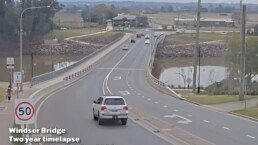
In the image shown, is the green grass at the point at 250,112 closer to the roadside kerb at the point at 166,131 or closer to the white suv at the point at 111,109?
the roadside kerb at the point at 166,131

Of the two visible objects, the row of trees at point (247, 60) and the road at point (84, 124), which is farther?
the row of trees at point (247, 60)

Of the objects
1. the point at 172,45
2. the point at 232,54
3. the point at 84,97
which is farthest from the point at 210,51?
the point at 84,97

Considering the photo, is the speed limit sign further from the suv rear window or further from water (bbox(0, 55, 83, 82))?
water (bbox(0, 55, 83, 82))

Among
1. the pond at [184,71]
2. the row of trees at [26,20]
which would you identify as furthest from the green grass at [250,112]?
Answer: the row of trees at [26,20]

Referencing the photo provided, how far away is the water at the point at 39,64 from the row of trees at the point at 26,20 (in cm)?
1089

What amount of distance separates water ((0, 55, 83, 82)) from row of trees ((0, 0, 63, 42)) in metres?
10.9

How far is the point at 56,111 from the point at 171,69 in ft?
291

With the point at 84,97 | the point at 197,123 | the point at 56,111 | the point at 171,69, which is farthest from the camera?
the point at 171,69

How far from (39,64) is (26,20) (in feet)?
110

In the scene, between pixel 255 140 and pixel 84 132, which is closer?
pixel 255 140

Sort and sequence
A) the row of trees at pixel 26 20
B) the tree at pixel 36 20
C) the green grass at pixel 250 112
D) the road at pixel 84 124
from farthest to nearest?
1. the tree at pixel 36 20
2. the row of trees at pixel 26 20
3. the green grass at pixel 250 112
4. the road at pixel 84 124

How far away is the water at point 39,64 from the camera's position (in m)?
105

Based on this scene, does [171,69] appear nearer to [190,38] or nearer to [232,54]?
[232,54]

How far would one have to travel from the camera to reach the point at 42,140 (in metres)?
23.2
